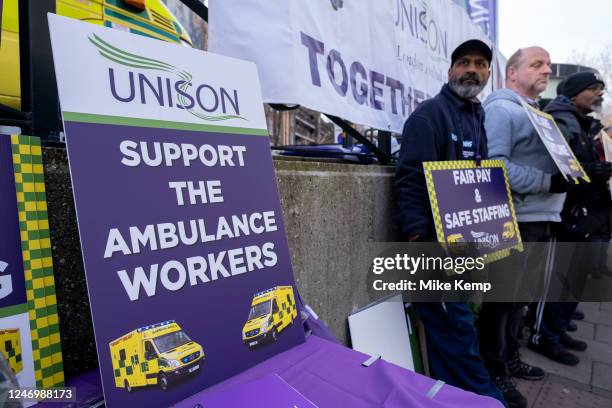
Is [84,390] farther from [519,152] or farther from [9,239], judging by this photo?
[519,152]

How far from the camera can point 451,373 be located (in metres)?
2.09

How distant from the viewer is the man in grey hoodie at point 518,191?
233 cm

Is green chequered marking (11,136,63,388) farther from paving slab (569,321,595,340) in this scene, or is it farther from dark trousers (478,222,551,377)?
paving slab (569,321,595,340)

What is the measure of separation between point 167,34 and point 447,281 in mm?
3536

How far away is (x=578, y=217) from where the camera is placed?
298 centimetres

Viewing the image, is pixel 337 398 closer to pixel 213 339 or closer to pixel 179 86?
pixel 213 339

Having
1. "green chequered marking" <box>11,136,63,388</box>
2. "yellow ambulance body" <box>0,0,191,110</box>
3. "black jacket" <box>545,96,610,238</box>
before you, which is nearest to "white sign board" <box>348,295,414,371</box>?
"green chequered marking" <box>11,136,63,388</box>

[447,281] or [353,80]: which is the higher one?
[353,80]

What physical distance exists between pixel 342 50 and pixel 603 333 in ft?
12.0

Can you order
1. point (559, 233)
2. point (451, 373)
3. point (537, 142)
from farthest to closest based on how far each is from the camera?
point (559, 233), point (537, 142), point (451, 373)

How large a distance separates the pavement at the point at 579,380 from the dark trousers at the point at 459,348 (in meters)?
0.56

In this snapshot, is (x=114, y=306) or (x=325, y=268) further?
(x=325, y=268)

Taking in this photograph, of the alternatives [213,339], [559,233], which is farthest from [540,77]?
[213,339]

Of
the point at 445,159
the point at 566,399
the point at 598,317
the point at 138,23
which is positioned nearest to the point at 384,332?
the point at 445,159
